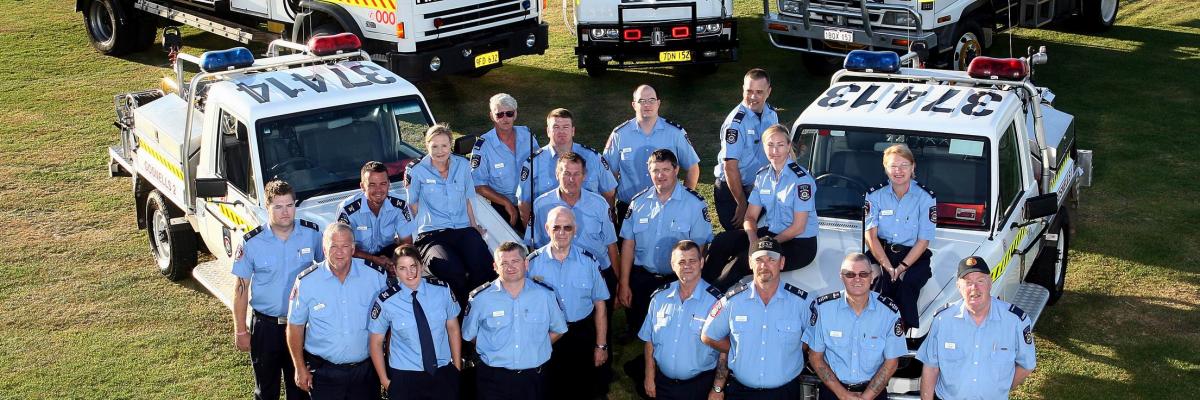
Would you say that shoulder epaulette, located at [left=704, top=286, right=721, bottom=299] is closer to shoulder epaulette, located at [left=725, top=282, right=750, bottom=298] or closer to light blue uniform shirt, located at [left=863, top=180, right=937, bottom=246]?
shoulder epaulette, located at [left=725, top=282, right=750, bottom=298]

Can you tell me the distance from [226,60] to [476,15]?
5.22 meters

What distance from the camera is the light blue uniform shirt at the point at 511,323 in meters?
6.71

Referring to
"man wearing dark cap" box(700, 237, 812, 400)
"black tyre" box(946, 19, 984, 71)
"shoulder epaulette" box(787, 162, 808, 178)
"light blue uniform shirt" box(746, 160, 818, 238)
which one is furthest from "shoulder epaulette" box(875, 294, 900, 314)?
"black tyre" box(946, 19, 984, 71)

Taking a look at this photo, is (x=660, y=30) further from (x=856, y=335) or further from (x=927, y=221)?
(x=856, y=335)

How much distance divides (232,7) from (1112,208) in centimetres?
972

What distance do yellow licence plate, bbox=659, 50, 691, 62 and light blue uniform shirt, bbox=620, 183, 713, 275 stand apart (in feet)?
23.5

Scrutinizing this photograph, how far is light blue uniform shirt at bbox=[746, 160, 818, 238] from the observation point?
747 centimetres

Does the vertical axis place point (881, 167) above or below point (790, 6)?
below

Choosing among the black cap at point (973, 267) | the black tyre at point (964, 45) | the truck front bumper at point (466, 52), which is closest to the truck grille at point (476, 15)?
the truck front bumper at point (466, 52)

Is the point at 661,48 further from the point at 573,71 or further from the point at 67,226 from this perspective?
the point at 67,226

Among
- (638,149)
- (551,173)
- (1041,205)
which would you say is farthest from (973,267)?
(551,173)

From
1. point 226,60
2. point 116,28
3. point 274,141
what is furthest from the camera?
point 116,28

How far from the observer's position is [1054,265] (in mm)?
8688

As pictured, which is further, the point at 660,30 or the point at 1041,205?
the point at 660,30
